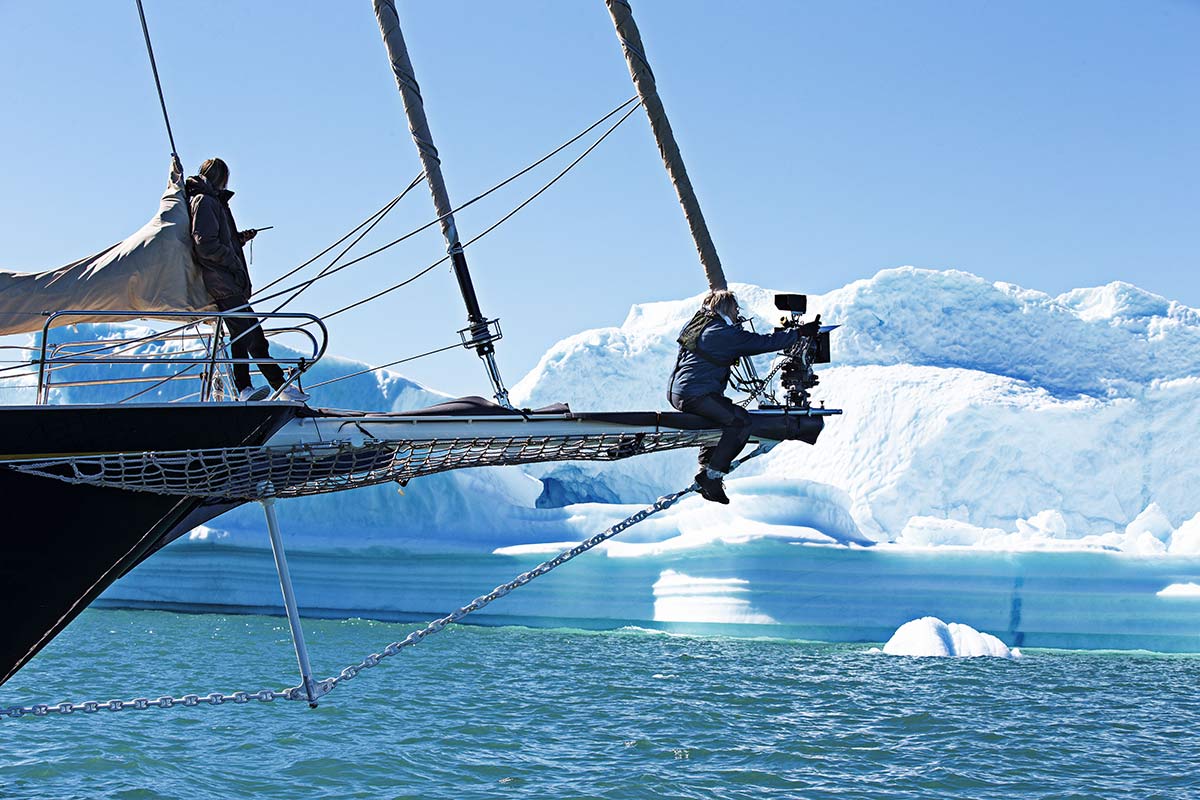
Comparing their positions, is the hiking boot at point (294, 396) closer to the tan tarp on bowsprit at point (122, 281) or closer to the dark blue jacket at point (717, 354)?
the tan tarp on bowsprit at point (122, 281)

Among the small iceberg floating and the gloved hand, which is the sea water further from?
the gloved hand

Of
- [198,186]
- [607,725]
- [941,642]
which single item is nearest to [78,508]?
[198,186]

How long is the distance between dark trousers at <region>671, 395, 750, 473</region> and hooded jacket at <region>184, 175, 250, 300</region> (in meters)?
1.86

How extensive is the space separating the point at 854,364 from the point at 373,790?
16.3m

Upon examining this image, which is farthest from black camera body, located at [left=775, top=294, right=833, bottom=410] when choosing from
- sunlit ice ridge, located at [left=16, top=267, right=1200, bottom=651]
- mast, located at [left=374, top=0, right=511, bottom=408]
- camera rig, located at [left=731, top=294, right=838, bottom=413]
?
sunlit ice ridge, located at [left=16, top=267, right=1200, bottom=651]

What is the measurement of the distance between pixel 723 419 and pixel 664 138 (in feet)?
4.57

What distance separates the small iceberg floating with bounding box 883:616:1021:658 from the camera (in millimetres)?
13719

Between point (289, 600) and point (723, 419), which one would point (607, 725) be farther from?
point (723, 419)

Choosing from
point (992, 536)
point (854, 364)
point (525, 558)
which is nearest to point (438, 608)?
point (525, 558)

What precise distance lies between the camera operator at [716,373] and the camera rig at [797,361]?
0.04 metres

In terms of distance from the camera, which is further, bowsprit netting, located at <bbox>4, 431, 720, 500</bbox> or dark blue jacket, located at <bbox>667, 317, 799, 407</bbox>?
dark blue jacket, located at <bbox>667, 317, 799, 407</bbox>

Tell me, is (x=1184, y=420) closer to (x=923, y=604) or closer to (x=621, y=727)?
(x=923, y=604)

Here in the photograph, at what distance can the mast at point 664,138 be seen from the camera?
5582 millimetres

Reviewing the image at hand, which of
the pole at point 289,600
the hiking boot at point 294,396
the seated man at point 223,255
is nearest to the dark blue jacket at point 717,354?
the hiking boot at point 294,396
